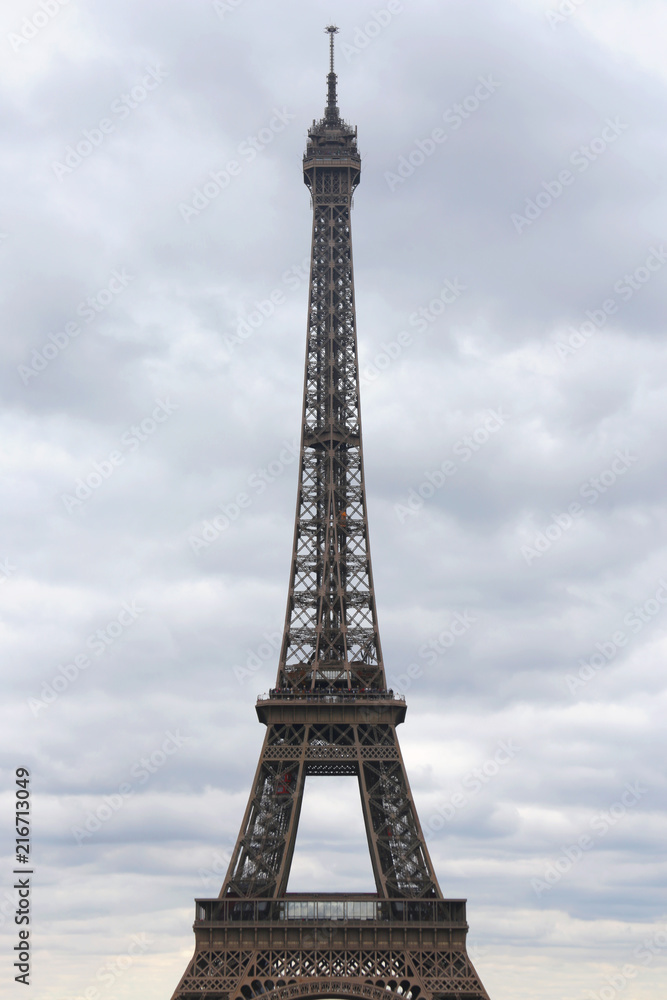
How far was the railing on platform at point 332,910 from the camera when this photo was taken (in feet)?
338

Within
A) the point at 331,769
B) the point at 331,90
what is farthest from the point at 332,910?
the point at 331,90

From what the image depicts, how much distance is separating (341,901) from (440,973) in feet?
29.4

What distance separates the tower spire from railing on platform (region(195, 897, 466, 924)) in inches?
2862

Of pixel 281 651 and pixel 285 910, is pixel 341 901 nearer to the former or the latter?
pixel 285 910

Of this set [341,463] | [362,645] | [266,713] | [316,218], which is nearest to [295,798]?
[266,713]

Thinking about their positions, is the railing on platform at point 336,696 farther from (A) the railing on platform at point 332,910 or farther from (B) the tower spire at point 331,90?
(B) the tower spire at point 331,90

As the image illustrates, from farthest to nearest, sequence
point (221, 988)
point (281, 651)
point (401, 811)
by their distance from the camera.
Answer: point (281, 651), point (401, 811), point (221, 988)

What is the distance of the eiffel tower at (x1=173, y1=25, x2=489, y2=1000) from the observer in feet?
332

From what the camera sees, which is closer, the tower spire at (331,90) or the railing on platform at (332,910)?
the railing on platform at (332,910)

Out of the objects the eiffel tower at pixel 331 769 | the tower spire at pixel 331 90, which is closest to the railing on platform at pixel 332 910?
the eiffel tower at pixel 331 769

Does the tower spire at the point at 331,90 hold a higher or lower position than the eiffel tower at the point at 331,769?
higher

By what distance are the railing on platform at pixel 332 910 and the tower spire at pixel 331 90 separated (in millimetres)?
72707

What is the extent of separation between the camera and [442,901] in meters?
103

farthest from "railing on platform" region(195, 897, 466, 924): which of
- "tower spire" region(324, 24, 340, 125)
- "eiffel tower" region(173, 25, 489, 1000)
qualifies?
"tower spire" region(324, 24, 340, 125)
